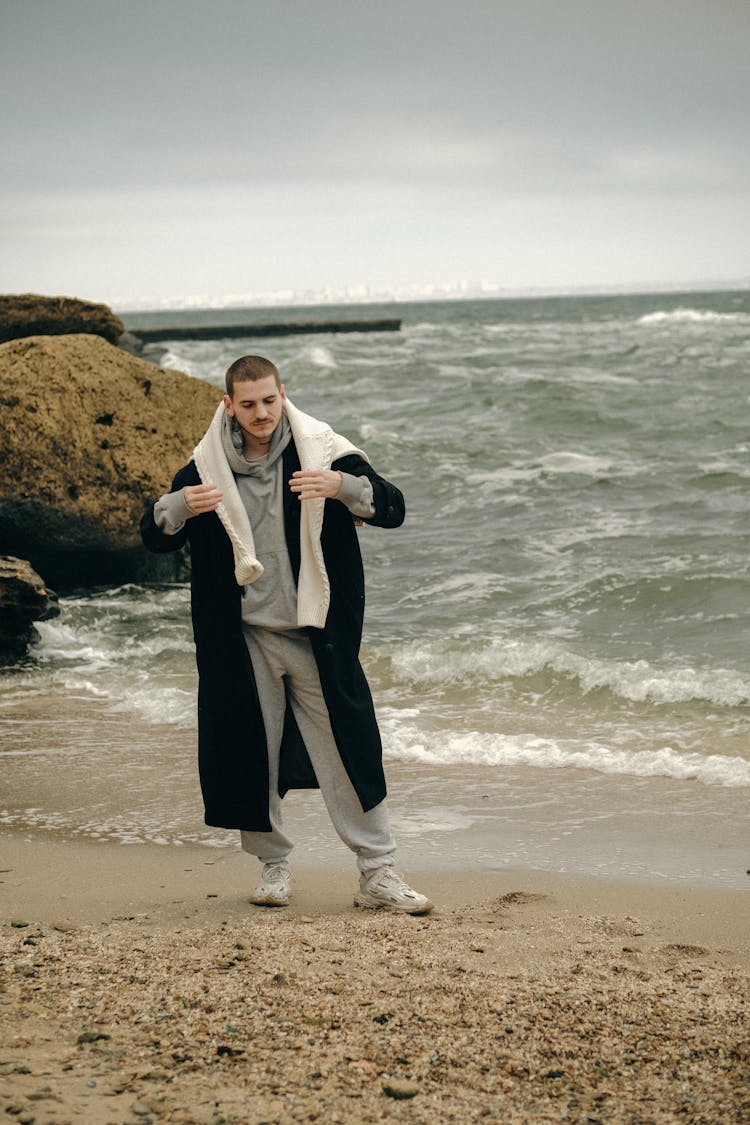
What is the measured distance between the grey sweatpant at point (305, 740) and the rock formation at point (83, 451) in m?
5.55

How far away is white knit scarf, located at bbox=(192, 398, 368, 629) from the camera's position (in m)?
3.88

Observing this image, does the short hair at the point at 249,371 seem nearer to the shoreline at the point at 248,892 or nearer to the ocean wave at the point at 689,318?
the shoreline at the point at 248,892

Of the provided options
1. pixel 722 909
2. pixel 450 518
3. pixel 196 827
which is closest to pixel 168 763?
pixel 196 827

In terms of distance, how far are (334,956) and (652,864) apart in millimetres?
1598

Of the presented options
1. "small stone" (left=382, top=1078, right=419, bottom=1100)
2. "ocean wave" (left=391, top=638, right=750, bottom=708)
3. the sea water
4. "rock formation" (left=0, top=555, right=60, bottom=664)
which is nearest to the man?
the sea water

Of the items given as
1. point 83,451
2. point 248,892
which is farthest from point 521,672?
point 83,451

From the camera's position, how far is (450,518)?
12773mm

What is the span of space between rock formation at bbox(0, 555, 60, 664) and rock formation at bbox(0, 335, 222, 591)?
124 centimetres

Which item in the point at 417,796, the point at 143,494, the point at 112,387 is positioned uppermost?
the point at 112,387

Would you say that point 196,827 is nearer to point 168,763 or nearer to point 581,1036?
point 168,763

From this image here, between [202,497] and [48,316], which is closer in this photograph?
[202,497]

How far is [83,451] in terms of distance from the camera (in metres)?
9.38

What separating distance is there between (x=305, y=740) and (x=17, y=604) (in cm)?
437

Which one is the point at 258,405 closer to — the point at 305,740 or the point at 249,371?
the point at 249,371
